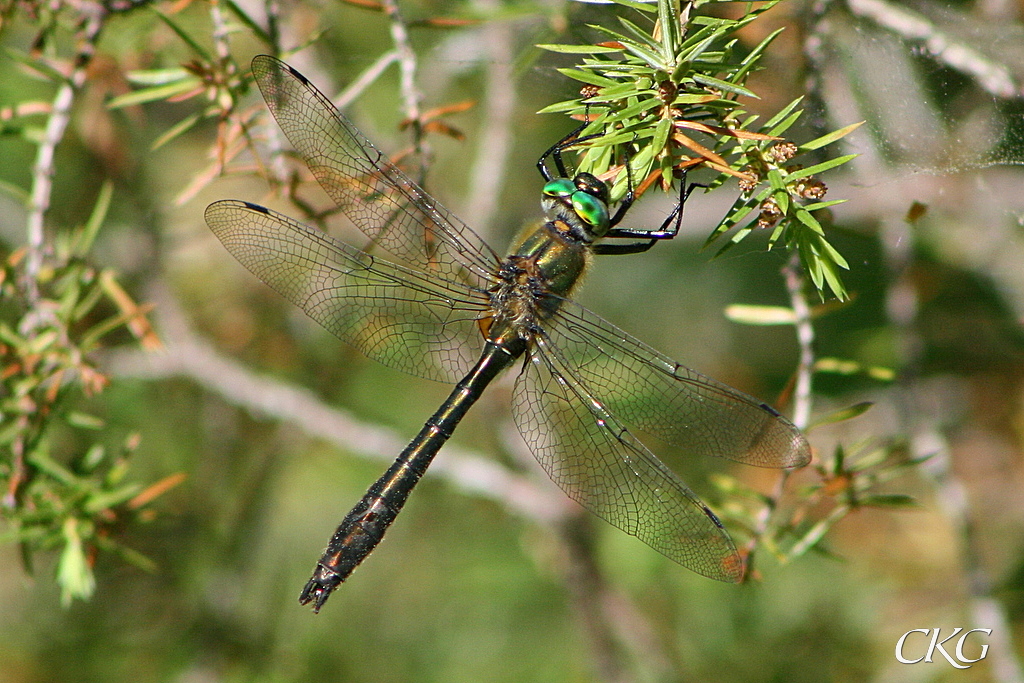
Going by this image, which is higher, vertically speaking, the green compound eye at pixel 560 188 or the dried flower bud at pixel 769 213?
the green compound eye at pixel 560 188

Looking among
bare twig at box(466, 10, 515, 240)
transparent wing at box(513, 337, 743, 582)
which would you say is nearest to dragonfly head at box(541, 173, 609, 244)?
transparent wing at box(513, 337, 743, 582)

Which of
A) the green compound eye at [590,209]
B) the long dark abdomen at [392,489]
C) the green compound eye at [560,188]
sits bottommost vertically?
the long dark abdomen at [392,489]

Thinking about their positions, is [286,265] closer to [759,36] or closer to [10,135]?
[10,135]

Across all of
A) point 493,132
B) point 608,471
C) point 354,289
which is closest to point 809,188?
point 608,471

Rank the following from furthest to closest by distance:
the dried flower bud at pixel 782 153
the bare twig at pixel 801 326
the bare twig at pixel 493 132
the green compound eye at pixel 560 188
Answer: the bare twig at pixel 493 132, the green compound eye at pixel 560 188, the bare twig at pixel 801 326, the dried flower bud at pixel 782 153

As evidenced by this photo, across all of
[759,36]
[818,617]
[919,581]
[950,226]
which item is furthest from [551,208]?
[919,581]

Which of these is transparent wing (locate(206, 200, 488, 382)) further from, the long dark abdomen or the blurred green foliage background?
the blurred green foliage background

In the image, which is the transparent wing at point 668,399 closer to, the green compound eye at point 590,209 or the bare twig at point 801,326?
the bare twig at point 801,326

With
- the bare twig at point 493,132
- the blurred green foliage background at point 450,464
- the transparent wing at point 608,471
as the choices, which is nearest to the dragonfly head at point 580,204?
the blurred green foliage background at point 450,464
